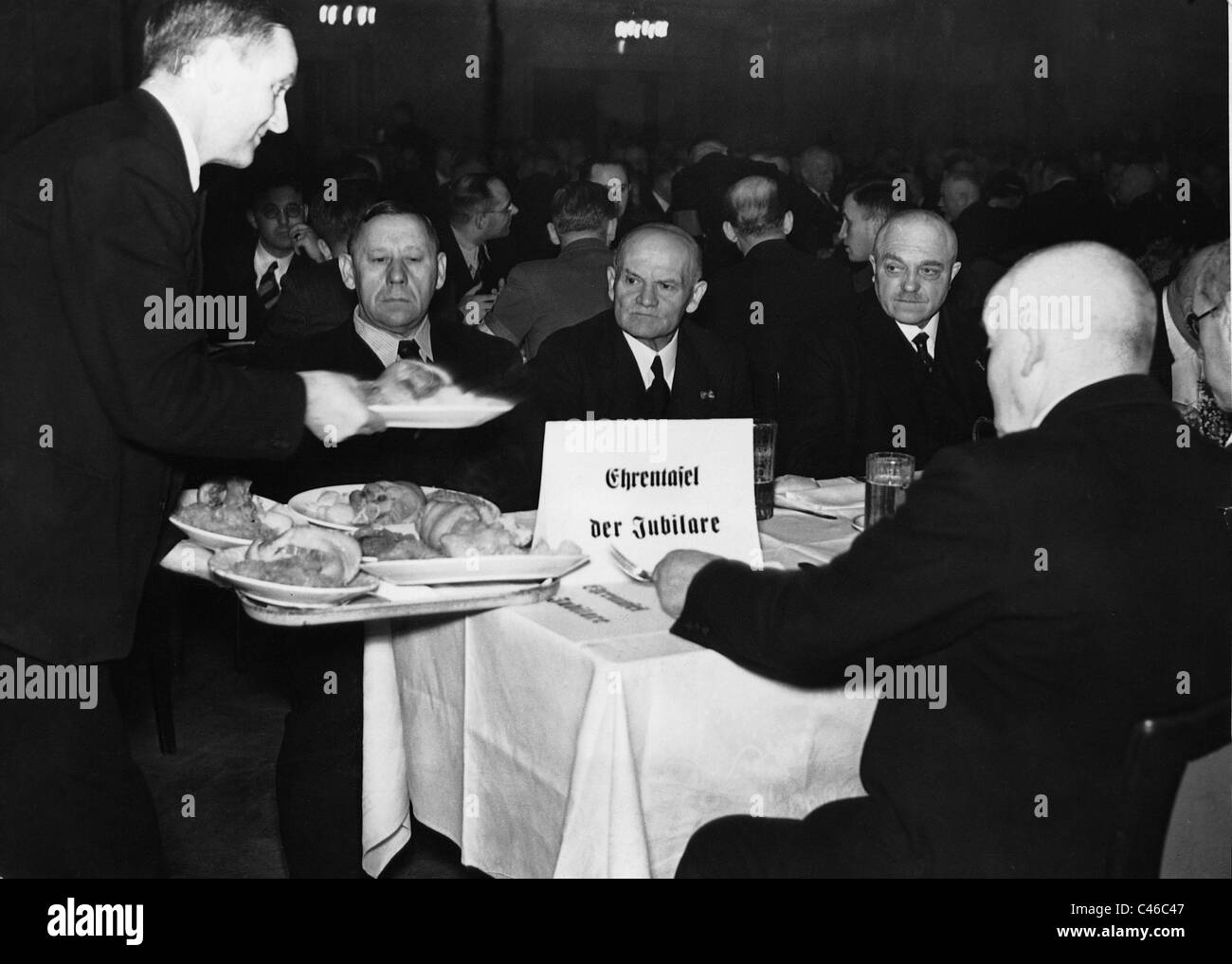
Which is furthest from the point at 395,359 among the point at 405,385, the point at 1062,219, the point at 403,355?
the point at 1062,219

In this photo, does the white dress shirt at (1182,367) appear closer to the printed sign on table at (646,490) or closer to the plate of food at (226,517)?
the printed sign on table at (646,490)

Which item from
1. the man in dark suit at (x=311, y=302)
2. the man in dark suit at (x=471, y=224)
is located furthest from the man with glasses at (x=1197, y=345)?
the man in dark suit at (x=471, y=224)

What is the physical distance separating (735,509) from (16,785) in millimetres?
1272

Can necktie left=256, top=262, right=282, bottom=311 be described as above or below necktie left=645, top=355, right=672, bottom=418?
above

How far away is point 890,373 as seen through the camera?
150 inches

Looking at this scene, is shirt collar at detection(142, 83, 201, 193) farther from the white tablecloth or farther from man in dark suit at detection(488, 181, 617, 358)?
man in dark suit at detection(488, 181, 617, 358)

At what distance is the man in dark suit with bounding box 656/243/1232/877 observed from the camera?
157 centimetres

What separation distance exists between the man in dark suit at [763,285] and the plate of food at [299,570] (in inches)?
106

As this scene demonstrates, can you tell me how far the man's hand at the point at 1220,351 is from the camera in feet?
8.39

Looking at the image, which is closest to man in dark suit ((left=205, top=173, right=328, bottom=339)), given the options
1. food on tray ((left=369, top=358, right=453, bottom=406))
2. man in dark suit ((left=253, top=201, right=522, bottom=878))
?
man in dark suit ((left=253, top=201, right=522, bottom=878))

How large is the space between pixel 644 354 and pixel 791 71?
8664mm

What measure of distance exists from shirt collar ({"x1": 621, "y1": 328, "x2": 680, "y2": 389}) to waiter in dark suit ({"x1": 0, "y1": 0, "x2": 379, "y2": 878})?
1.70 m
